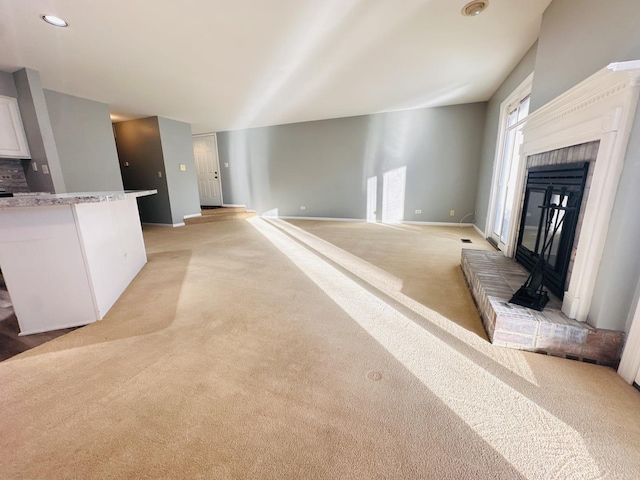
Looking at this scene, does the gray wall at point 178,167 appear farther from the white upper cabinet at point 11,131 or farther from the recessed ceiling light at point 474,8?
the recessed ceiling light at point 474,8

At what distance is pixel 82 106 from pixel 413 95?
19.5 ft

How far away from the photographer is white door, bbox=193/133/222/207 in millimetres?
7734

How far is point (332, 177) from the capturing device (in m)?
6.62

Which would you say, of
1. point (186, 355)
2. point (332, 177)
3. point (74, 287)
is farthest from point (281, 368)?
point (332, 177)

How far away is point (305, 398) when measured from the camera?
129cm

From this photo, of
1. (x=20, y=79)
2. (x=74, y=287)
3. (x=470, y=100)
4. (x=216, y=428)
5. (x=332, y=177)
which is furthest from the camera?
(x=332, y=177)

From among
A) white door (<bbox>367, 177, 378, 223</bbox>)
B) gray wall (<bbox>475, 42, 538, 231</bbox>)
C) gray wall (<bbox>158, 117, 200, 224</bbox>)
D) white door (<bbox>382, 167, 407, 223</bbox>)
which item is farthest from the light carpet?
gray wall (<bbox>158, 117, 200, 224</bbox>)

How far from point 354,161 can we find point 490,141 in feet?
9.38

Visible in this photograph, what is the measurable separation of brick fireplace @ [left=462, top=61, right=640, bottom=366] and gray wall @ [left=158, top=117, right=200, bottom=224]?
656 centimetres

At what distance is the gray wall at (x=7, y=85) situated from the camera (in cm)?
330

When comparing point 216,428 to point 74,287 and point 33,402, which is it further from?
point 74,287

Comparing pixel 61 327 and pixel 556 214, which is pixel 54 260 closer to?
pixel 61 327

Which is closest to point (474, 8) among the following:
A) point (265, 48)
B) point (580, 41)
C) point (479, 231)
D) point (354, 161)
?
point (580, 41)

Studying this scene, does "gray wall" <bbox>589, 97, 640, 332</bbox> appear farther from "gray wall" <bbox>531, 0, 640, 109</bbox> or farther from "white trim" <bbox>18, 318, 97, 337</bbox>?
"white trim" <bbox>18, 318, 97, 337</bbox>
